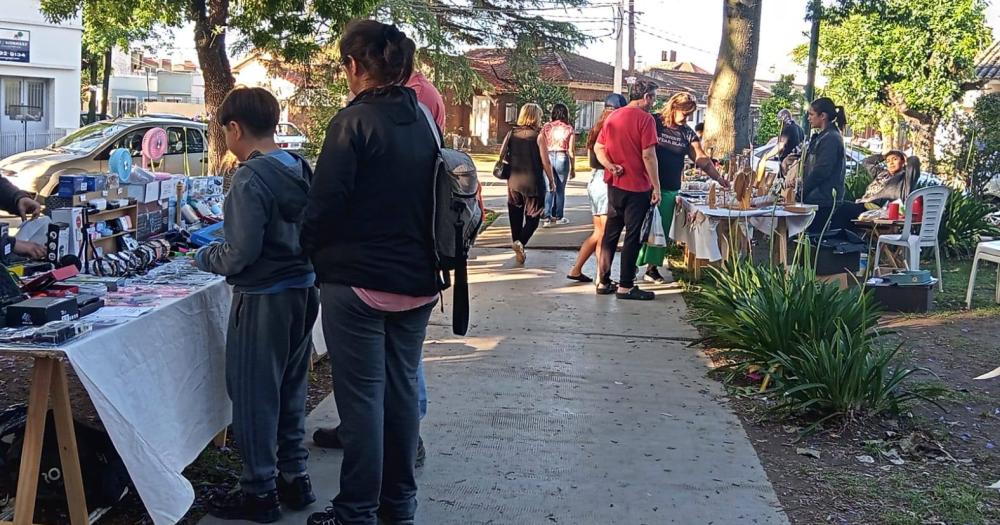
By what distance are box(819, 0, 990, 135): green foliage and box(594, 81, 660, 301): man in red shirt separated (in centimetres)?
1307

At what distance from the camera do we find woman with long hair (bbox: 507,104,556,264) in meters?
9.57

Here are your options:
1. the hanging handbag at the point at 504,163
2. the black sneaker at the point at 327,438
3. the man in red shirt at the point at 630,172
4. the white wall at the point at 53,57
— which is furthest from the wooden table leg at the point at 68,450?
the white wall at the point at 53,57

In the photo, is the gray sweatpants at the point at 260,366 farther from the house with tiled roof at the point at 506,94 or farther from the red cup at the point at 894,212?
the house with tiled roof at the point at 506,94

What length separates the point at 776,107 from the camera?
30.6 meters

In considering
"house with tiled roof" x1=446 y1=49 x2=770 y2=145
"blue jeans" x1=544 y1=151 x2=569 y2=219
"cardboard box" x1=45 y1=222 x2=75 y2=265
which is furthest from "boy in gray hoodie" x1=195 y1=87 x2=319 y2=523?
"house with tiled roof" x1=446 y1=49 x2=770 y2=145

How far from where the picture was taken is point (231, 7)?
10.6m


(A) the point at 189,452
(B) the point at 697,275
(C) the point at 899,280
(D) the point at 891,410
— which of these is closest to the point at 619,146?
(B) the point at 697,275

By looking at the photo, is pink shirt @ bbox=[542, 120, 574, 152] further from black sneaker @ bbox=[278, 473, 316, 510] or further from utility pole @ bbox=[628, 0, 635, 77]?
utility pole @ bbox=[628, 0, 635, 77]

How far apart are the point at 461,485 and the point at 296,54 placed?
749cm

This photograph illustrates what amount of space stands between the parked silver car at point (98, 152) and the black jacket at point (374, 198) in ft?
34.6

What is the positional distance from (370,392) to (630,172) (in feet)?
15.9

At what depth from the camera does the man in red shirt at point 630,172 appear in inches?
302

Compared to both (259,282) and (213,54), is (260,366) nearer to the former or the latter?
(259,282)

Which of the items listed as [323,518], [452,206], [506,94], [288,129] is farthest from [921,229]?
[506,94]
